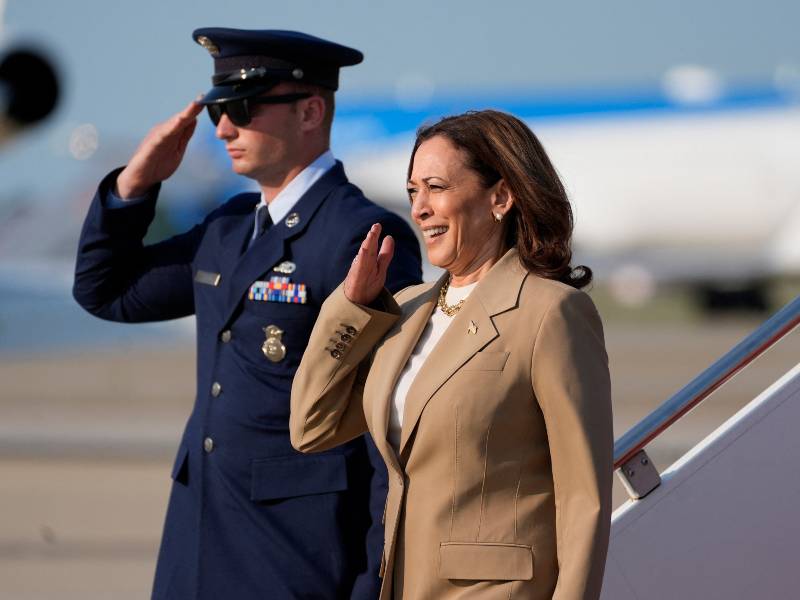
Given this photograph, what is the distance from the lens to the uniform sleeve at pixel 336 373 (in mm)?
2248

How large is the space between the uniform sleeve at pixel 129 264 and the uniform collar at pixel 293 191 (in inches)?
10.7

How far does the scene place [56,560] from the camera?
255 inches

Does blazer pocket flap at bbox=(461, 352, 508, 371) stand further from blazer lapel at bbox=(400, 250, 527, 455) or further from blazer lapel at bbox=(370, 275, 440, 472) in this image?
blazer lapel at bbox=(370, 275, 440, 472)

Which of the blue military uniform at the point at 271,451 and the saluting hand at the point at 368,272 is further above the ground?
the saluting hand at the point at 368,272

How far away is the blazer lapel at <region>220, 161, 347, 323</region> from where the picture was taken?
2871mm

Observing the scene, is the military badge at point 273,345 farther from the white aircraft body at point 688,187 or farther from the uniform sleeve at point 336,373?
the white aircraft body at point 688,187

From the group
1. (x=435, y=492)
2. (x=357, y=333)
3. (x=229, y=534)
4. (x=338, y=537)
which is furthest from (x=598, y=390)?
(x=229, y=534)

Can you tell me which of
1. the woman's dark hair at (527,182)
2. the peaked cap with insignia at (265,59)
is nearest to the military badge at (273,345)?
the peaked cap with insignia at (265,59)

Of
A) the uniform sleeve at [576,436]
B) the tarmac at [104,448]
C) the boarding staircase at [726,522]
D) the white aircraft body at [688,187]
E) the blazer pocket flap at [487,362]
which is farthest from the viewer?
the white aircraft body at [688,187]

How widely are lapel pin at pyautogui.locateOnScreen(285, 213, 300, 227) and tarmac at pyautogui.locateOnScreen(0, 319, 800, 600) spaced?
10.1 ft

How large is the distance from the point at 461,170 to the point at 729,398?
35.5ft

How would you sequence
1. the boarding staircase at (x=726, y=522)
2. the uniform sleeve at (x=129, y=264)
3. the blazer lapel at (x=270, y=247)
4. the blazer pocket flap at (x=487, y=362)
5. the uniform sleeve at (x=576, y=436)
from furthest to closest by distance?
the uniform sleeve at (x=129, y=264)
the blazer lapel at (x=270, y=247)
the boarding staircase at (x=726, y=522)
the blazer pocket flap at (x=487, y=362)
the uniform sleeve at (x=576, y=436)

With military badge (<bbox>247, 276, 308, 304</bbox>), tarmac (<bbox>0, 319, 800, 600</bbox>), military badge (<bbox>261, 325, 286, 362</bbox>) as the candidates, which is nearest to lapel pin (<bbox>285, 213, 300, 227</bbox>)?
military badge (<bbox>247, 276, 308, 304</bbox>)

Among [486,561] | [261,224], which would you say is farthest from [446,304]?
[261,224]
